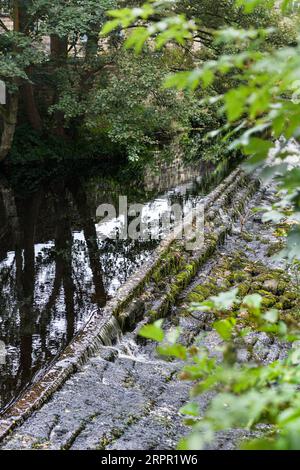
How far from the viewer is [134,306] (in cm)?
778

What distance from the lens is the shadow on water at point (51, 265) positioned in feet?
24.9

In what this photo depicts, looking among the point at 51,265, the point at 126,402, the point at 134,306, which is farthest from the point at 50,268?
the point at 126,402

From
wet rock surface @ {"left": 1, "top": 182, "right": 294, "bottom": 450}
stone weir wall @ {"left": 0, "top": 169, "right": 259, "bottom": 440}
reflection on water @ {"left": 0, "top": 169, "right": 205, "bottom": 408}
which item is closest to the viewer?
wet rock surface @ {"left": 1, "top": 182, "right": 294, "bottom": 450}

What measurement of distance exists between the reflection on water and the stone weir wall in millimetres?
700

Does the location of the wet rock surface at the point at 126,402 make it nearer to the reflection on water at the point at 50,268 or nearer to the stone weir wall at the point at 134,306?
the stone weir wall at the point at 134,306

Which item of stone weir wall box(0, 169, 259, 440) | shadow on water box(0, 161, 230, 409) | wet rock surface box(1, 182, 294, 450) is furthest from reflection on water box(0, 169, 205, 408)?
wet rock surface box(1, 182, 294, 450)

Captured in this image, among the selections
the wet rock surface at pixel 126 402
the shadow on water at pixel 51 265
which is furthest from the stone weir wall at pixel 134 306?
the shadow on water at pixel 51 265

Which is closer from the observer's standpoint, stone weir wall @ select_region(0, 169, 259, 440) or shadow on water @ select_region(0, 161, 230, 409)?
stone weir wall @ select_region(0, 169, 259, 440)

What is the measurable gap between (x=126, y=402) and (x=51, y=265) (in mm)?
5574

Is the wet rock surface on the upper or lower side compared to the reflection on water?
upper

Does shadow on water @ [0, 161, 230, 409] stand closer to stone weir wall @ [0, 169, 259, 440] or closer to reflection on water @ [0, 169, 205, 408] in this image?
reflection on water @ [0, 169, 205, 408]

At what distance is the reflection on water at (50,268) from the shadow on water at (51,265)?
13 mm

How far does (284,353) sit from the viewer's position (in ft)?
23.5

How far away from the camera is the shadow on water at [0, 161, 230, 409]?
7578mm
